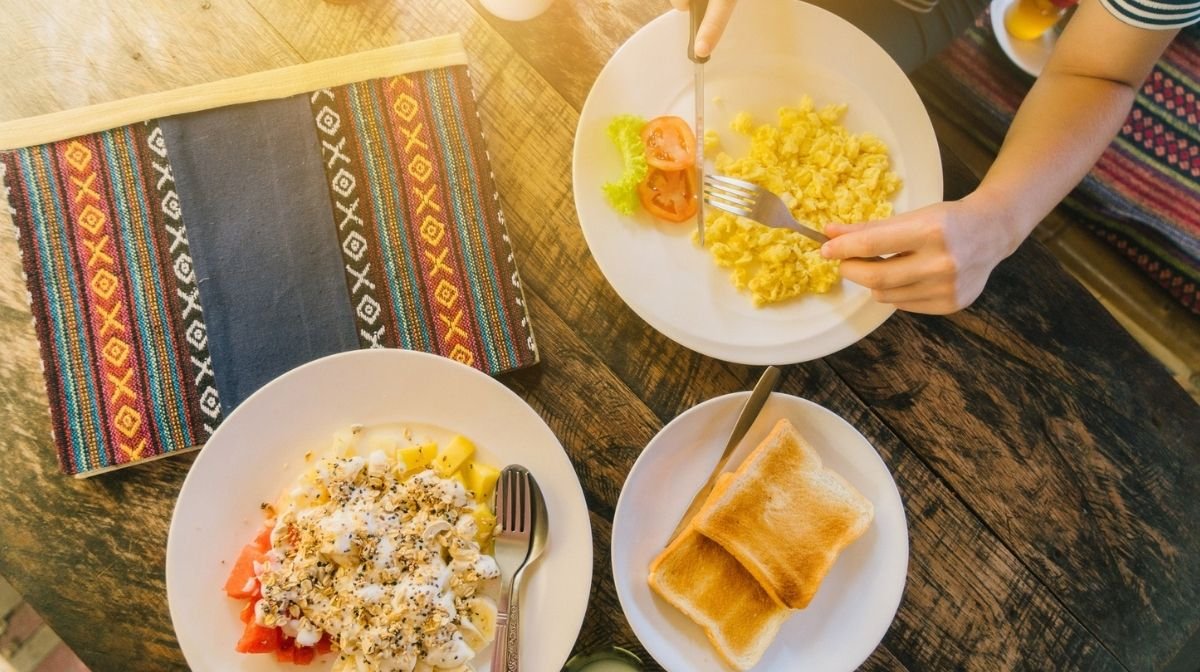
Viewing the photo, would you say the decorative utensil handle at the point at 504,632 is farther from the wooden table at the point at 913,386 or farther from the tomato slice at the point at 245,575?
the tomato slice at the point at 245,575

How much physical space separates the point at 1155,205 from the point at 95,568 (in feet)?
8.37

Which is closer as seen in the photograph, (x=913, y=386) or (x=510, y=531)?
(x=510, y=531)

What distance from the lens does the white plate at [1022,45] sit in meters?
1.90

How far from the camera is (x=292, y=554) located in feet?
4.79

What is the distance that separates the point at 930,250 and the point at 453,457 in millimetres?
926

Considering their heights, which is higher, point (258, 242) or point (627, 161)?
point (627, 161)

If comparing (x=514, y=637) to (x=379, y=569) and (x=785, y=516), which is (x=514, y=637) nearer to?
(x=379, y=569)

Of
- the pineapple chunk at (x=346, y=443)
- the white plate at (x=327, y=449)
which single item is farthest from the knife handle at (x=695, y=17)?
the pineapple chunk at (x=346, y=443)

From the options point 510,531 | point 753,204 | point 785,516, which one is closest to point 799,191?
point 753,204

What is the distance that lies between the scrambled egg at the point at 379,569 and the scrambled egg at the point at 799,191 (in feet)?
2.29

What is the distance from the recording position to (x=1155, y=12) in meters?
1.35

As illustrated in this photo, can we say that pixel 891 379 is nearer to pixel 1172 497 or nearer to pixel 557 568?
pixel 1172 497

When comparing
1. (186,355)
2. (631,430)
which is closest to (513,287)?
(631,430)

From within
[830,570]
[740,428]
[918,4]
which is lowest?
[830,570]
